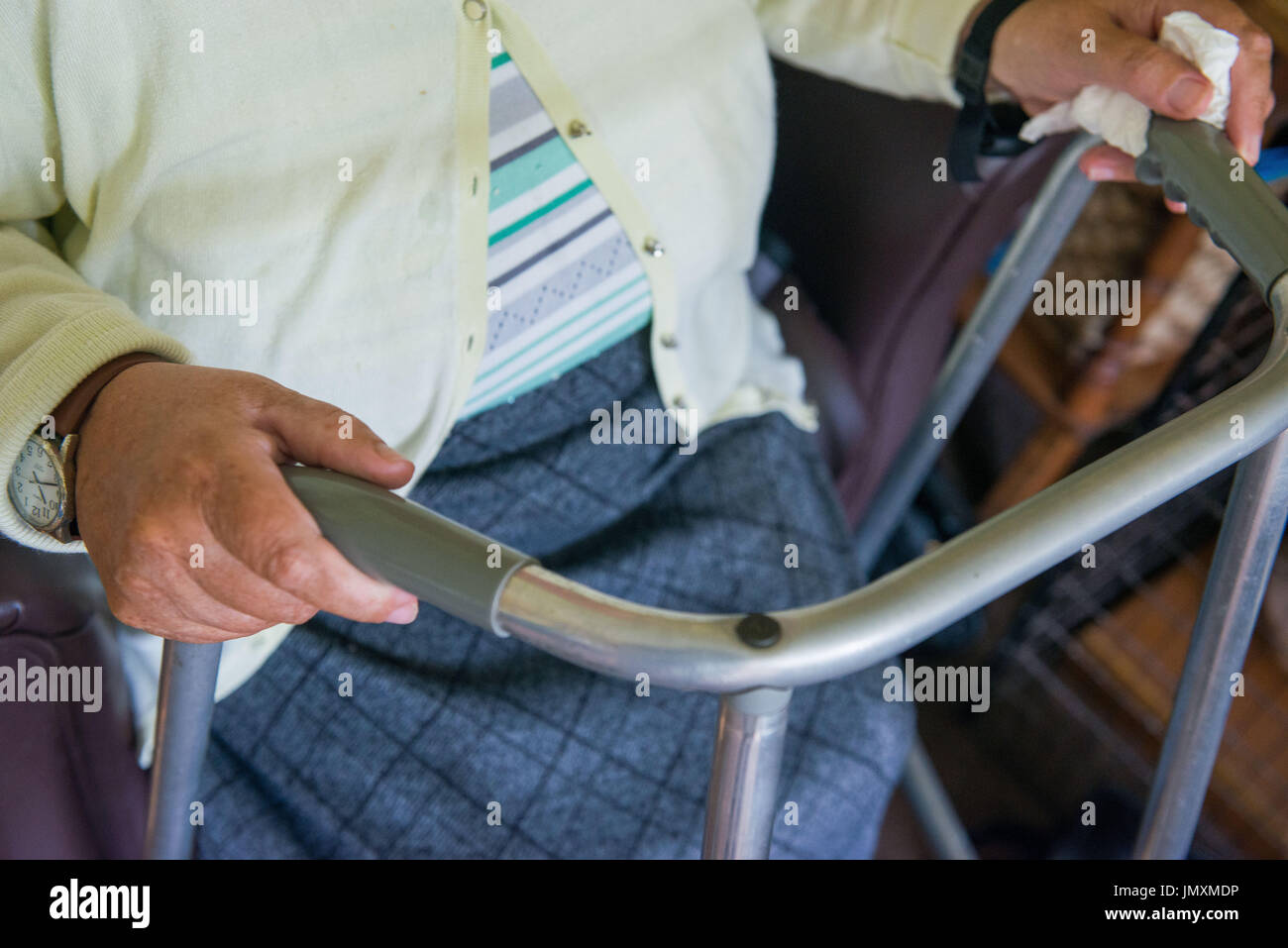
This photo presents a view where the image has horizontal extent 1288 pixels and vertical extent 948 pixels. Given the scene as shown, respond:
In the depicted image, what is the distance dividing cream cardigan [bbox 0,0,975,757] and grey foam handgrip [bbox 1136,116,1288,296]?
185 millimetres

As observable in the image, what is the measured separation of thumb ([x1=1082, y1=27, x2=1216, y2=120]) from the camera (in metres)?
0.57

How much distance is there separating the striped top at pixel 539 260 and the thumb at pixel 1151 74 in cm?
30

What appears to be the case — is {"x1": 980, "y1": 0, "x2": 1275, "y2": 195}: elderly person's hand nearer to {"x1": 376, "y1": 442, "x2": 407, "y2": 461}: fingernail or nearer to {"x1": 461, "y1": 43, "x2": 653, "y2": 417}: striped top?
{"x1": 461, "y1": 43, "x2": 653, "y2": 417}: striped top

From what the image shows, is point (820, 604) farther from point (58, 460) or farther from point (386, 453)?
point (58, 460)

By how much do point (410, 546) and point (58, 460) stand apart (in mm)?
178

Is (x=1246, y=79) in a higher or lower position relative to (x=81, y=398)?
higher

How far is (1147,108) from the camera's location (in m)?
0.60

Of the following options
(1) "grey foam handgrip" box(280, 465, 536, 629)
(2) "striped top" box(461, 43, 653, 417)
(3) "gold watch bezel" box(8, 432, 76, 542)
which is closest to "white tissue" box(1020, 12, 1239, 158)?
(2) "striped top" box(461, 43, 653, 417)

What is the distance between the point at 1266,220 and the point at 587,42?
38cm

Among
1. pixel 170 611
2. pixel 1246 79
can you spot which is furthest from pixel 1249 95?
pixel 170 611

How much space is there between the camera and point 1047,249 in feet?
2.39

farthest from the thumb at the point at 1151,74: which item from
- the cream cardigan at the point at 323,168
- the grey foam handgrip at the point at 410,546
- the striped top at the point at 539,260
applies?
the grey foam handgrip at the point at 410,546
